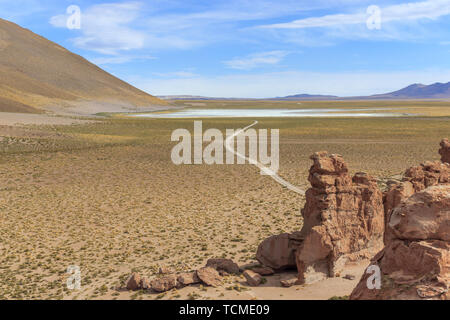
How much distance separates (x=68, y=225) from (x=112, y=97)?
14836 centimetres

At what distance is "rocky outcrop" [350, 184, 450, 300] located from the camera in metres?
7.10

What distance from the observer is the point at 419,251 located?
289 inches

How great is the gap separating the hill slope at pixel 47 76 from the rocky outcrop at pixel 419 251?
11092 centimetres

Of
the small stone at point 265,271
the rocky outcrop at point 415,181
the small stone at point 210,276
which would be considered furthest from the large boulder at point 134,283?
the rocky outcrop at point 415,181

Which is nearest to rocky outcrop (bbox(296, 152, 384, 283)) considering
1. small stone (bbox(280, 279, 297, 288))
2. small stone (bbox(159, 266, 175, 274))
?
small stone (bbox(280, 279, 297, 288))

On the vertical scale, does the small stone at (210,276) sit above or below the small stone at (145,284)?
above

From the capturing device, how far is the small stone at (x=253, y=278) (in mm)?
10992

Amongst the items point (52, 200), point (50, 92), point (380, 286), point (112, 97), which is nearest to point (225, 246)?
point (380, 286)

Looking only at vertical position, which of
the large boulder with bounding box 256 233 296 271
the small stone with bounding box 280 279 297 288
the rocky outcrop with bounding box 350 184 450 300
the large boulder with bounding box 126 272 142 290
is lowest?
the large boulder with bounding box 126 272 142 290

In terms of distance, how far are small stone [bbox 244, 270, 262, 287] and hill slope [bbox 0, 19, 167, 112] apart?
10676 cm

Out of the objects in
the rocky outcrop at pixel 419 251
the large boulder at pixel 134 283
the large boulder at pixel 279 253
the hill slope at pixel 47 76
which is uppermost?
the hill slope at pixel 47 76

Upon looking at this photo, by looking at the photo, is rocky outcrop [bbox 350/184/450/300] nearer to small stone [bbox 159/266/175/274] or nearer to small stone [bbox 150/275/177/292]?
small stone [bbox 150/275/177/292]

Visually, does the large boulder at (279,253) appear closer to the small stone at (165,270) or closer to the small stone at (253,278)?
the small stone at (253,278)

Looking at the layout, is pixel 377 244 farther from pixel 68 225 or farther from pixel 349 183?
pixel 68 225
